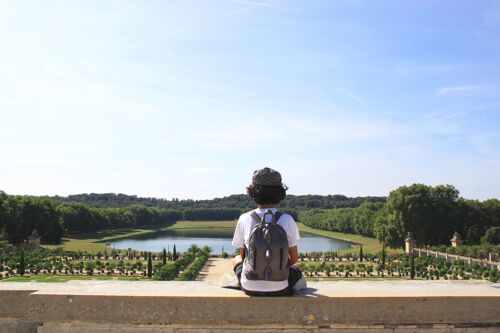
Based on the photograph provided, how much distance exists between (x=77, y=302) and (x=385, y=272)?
116 ft

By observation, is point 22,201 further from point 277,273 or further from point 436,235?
point 277,273


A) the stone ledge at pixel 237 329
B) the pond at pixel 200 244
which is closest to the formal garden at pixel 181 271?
the stone ledge at pixel 237 329

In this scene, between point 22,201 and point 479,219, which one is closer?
point 479,219

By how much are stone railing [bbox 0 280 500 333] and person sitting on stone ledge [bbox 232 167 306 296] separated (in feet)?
0.49

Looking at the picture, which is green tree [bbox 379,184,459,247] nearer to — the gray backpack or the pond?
the pond

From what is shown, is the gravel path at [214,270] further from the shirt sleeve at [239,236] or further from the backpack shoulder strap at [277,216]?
the backpack shoulder strap at [277,216]

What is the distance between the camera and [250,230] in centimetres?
412

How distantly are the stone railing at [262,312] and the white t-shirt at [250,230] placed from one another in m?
0.12

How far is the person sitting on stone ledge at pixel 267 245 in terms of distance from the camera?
12.8 feet

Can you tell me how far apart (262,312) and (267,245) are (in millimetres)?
490

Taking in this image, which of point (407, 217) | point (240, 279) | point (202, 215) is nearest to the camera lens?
point (240, 279)

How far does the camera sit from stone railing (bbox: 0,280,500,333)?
3.77 meters

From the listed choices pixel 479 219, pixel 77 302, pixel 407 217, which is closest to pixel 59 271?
pixel 77 302

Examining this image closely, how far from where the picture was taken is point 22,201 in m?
65.5
